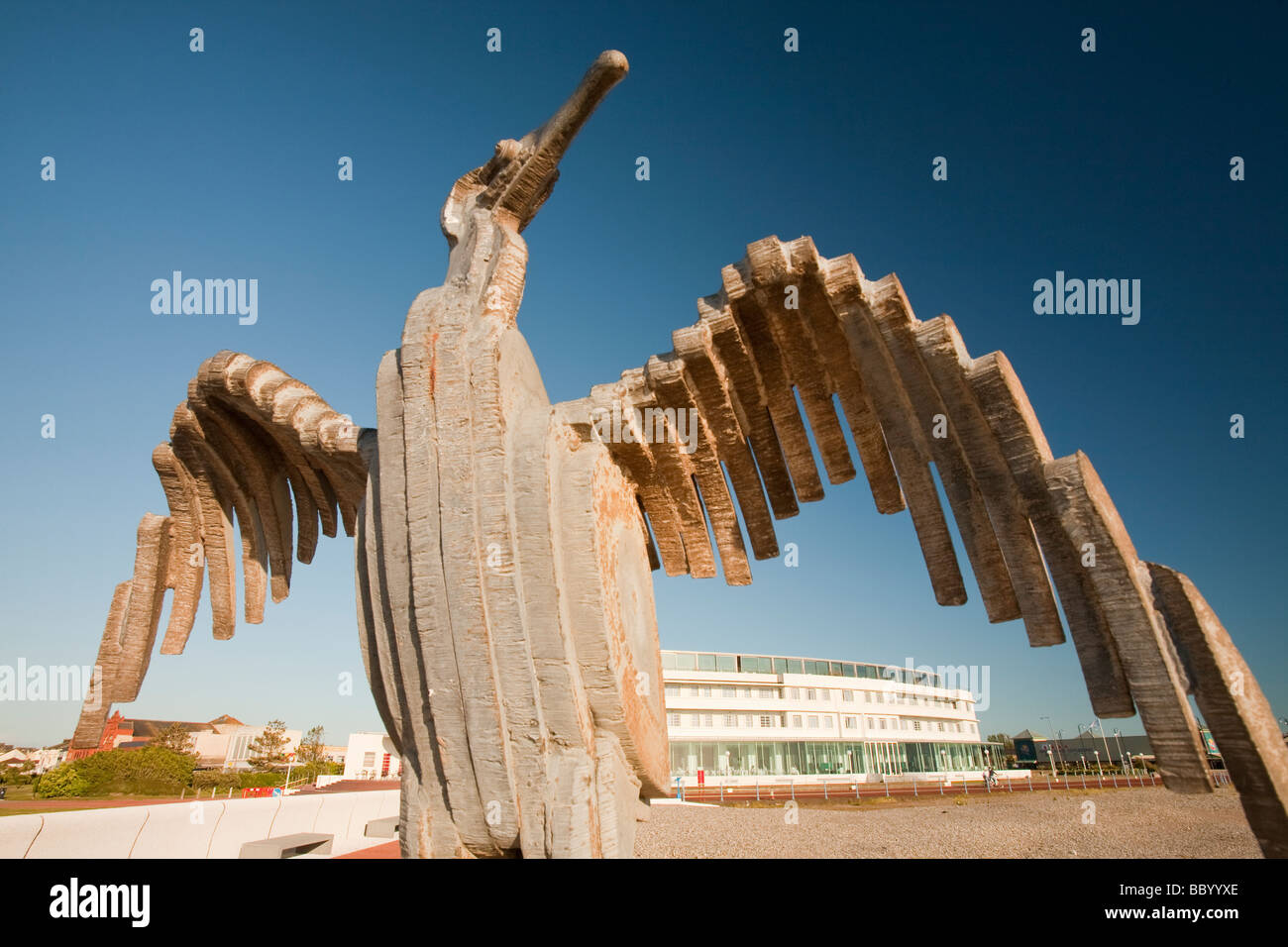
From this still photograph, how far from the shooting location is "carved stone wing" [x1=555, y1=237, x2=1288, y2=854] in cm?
430

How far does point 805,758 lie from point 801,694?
3.53m

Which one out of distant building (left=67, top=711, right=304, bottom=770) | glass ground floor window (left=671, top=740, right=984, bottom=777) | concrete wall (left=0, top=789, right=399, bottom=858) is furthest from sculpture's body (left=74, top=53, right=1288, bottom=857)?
distant building (left=67, top=711, right=304, bottom=770)

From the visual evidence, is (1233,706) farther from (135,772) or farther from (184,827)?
(135,772)

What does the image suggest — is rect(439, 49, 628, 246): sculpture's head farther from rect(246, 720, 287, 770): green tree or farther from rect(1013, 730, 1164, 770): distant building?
rect(1013, 730, 1164, 770): distant building

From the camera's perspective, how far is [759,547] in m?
7.55

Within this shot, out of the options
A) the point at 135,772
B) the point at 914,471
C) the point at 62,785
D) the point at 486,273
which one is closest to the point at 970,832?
the point at 914,471

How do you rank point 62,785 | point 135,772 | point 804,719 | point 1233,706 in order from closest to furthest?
point 1233,706
point 62,785
point 135,772
point 804,719

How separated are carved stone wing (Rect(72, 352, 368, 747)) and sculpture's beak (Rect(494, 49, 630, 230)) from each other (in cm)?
309

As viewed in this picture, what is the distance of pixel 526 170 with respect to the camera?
637 centimetres

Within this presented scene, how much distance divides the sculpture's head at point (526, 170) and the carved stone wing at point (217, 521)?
263 centimetres
